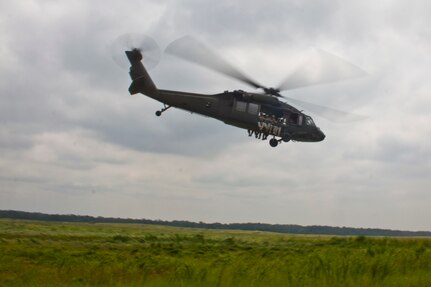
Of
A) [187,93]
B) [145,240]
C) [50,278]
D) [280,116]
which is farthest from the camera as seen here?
[280,116]

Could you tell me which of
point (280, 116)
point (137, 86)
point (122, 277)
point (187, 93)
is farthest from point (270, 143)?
point (122, 277)

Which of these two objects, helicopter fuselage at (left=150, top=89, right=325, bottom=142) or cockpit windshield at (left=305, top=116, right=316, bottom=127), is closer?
helicopter fuselage at (left=150, top=89, right=325, bottom=142)

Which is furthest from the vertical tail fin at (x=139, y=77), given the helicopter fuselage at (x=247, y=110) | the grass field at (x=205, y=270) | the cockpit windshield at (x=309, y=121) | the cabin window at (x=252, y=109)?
the grass field at (x=205, y=270)

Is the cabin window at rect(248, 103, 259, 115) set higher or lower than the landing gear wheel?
higher

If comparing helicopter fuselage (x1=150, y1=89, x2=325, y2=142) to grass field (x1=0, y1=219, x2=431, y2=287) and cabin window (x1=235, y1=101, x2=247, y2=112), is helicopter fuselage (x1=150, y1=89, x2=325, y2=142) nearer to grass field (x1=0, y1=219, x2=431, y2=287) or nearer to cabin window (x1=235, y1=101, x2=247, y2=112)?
cabin window (x1=235, y1=101, x2=247, y2=112)

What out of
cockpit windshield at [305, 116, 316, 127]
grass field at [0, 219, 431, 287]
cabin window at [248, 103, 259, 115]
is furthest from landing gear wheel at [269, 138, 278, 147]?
grass field at [0, 219, 431, 287]

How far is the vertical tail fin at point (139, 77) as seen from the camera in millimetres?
43188

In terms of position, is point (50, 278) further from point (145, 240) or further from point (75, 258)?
point (145, 240)

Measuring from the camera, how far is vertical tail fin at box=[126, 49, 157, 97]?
4319 cm

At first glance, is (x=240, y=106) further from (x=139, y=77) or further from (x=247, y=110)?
(x=139, y=77)

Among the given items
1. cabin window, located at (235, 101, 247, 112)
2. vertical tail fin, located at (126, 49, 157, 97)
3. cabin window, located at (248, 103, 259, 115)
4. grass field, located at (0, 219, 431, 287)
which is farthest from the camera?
cabin window, located at (248, 103, 259, 115)

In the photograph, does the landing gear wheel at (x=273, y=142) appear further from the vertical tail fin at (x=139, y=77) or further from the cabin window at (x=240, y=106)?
the vertical tail fin at (x=139, y=77)

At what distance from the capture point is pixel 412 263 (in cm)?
2239

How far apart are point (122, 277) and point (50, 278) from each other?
8.25 feet
